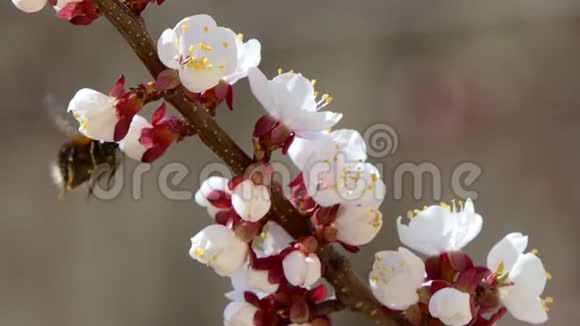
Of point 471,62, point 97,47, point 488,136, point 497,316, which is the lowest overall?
point 497,316

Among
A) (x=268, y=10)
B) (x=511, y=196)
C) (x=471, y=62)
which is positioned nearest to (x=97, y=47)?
(x=268, y=10)

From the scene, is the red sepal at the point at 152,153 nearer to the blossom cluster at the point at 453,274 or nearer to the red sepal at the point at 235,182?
the red sepal at the point at 235,182

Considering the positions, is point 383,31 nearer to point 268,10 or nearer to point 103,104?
point 268,10

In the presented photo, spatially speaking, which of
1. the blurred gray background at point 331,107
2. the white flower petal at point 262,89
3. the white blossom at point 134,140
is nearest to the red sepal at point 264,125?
the white flower petal at point 262,89

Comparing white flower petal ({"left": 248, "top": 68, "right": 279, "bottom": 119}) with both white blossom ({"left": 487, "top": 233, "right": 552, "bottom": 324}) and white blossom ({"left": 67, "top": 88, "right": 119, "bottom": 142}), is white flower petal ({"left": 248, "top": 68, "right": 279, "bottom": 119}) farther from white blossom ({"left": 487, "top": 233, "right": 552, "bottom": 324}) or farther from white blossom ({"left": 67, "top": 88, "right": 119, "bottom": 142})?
white blossom ({"left": 487, "top": 233, "right": 552, "bottom": 324})

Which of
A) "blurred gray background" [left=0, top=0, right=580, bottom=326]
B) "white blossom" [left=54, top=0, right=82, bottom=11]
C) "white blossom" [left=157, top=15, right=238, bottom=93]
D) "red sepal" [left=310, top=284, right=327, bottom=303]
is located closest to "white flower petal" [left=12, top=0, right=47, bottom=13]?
"white blossom" [left=54, top=0, right=82, bottom=11]

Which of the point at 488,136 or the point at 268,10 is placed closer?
the point at 488,136
